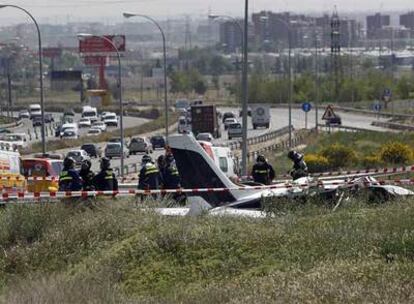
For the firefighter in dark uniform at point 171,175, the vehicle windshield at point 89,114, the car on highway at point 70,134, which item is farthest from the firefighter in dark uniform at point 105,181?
the vehicle windshield at point 89,114

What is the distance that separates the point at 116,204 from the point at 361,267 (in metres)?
6.90

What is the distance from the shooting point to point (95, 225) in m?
16.9

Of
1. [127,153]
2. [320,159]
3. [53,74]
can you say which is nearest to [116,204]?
[320,159]

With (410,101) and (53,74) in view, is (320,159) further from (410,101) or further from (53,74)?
(53,74)

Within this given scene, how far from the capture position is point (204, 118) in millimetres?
82000

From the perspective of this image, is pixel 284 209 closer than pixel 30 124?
Yes

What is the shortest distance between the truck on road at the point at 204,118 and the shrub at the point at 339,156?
111 feet

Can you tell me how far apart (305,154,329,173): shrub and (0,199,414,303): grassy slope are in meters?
26.3

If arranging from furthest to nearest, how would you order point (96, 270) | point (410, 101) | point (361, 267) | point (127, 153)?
point (410, 101)
point (127, 153)
point (96, 270)
point (361, 267)

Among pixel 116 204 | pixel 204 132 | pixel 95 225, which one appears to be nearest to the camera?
pixel 95 225

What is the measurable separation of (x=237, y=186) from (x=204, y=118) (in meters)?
58.7

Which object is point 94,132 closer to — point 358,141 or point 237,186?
point 358,141

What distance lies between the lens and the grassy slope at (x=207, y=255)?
38.7ft

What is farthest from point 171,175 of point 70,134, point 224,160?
point 70,134
